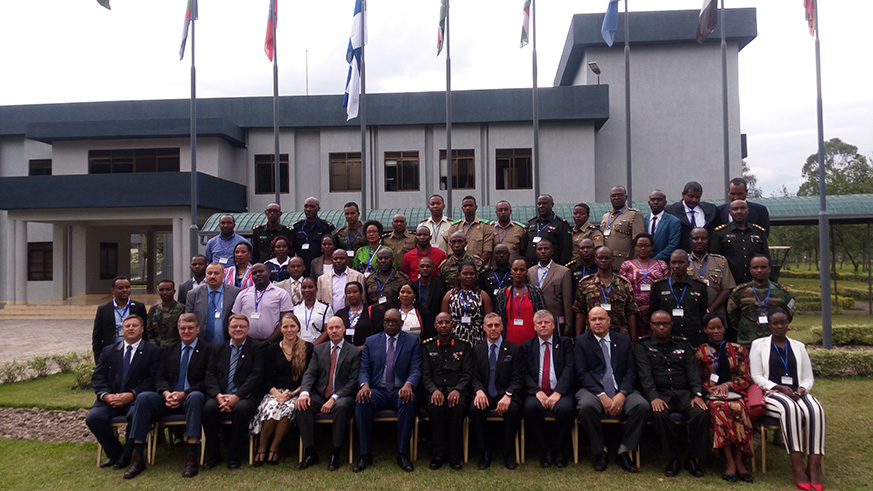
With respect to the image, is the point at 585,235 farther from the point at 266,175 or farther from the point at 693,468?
the point at 266,175

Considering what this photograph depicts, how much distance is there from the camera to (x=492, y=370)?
561cm

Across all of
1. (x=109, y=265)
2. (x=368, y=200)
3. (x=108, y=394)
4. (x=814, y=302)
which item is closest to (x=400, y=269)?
(x=108, y=394)

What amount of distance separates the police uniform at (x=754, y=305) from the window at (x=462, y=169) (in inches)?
577

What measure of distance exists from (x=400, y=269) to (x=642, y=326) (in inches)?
117

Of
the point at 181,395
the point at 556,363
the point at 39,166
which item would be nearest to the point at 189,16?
the point at 181,395

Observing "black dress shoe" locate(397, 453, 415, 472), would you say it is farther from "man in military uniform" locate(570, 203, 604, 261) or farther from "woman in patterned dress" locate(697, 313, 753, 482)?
"man in military uniform" locate(570, 203, 604, 261)

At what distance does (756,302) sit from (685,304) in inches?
27.8

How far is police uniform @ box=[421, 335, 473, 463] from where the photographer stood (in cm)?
528

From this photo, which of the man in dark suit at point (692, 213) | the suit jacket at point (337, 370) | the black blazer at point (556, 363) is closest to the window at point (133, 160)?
the suit jacket at point (337, 370)

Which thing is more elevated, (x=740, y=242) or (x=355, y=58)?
(x=355, y=58)

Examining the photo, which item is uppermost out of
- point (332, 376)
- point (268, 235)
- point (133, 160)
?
point (133, 160)

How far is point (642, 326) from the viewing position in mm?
5809

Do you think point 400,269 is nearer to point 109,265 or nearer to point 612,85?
point 612,85

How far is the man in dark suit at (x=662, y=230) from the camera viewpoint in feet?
20.9
